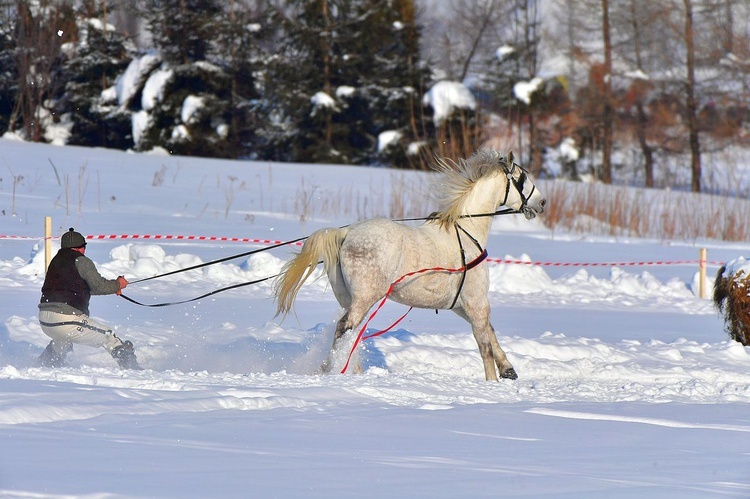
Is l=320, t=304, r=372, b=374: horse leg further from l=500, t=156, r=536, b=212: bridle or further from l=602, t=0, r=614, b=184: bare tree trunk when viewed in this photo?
l=602, t=0, r=614, b=184: bare tree trunk

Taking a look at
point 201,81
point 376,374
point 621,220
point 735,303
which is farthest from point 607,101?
point 376,374

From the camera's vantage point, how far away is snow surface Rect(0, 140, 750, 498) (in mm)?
3703

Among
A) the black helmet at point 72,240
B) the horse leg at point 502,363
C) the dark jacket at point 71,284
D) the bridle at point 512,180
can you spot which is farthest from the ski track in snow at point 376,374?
the bridle at point 512,180

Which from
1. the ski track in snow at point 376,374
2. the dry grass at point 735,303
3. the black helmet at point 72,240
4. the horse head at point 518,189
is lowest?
the ski track in snow at point 376,374

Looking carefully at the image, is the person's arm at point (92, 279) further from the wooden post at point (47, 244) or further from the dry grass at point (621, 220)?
the dry grass at point (621, 220)

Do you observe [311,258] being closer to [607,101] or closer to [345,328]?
[345,328]

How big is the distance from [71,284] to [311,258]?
1689 mm

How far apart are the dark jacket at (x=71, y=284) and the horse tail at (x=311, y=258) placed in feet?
3.93

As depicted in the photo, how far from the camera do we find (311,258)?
7211 mm

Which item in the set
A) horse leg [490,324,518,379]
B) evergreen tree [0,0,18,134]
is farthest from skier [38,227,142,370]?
evergreen tree [0,0,18,134]

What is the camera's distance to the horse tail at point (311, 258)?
7.15 meters

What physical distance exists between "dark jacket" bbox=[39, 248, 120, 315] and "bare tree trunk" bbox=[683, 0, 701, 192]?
30.0m

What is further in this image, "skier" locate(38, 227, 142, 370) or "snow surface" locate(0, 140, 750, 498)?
"skier" locate(38, 227, 142, 370)

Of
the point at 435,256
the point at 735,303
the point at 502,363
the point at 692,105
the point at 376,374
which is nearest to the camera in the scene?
the point at 376,374
